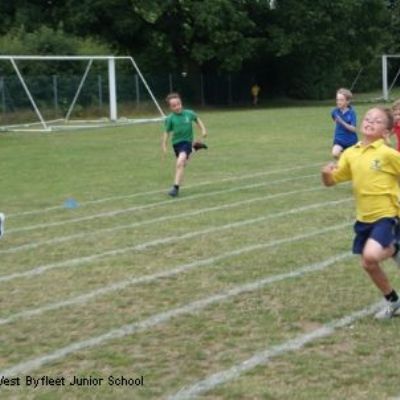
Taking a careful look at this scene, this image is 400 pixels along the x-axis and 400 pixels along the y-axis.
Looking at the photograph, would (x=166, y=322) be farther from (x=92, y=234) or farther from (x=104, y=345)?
(x=92, y=234)

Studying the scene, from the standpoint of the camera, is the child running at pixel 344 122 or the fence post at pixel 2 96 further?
the fence post at pixel 2 96

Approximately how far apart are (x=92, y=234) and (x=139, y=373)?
16.9ft

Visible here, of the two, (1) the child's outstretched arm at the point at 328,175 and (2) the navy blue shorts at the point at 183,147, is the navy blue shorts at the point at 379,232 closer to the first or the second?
(1) the child's outstretched arm at the point at 328,175

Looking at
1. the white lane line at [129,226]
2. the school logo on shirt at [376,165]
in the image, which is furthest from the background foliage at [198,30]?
the school logo on shirt at [376,165]

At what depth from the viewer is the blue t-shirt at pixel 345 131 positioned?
14.1 m

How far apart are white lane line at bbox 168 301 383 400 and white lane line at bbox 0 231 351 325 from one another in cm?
198

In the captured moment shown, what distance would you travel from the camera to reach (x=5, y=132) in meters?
30.6

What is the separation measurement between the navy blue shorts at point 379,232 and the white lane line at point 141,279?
2.03m

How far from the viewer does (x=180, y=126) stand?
14297mm

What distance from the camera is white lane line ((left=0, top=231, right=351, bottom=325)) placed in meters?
6.92

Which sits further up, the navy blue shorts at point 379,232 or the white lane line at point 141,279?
the navy blue shorts at point 379,232

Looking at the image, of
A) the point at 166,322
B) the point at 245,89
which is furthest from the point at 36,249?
the point at 245,89

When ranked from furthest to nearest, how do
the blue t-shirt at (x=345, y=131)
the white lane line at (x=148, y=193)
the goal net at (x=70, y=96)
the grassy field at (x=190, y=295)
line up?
the goal net at (x=70, y=96), the blue t-shirt at (x=345, y=131), the white lane line at (x=148, y=193), the grassy field at (x=190, y=295)

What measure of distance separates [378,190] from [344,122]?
25.3 feet
